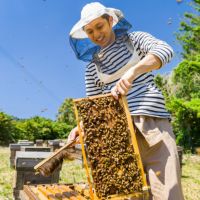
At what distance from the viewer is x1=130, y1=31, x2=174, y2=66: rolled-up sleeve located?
9.76ft

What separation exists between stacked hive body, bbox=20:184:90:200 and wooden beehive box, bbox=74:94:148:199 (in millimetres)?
907

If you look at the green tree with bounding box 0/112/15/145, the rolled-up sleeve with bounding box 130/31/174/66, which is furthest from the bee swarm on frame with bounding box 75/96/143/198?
the green tree with bounding box 0/112/15/145

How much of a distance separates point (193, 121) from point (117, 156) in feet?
81.4

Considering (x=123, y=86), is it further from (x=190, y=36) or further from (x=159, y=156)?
(x=190, y=36)

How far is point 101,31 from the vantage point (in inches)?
127

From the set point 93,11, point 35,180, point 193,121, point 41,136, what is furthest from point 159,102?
point 41,136

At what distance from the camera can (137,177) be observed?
2852mm

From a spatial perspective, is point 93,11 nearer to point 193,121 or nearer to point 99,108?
point 99,108

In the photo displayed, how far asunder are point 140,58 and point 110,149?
758 mm

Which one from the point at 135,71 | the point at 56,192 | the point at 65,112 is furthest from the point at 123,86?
the point at 65,112

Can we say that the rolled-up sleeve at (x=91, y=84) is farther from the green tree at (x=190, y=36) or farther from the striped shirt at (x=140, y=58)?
the green tree at (x=190, y=36)

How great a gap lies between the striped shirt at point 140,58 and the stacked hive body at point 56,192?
108cm

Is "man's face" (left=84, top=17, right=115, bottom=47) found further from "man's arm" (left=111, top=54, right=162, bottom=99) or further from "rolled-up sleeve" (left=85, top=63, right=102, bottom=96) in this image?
"man's arm" (left=111, top=54, right=162, bottom=99)

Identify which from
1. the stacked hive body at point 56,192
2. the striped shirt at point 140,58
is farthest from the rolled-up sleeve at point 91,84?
the stacked hive body at point 56,192
